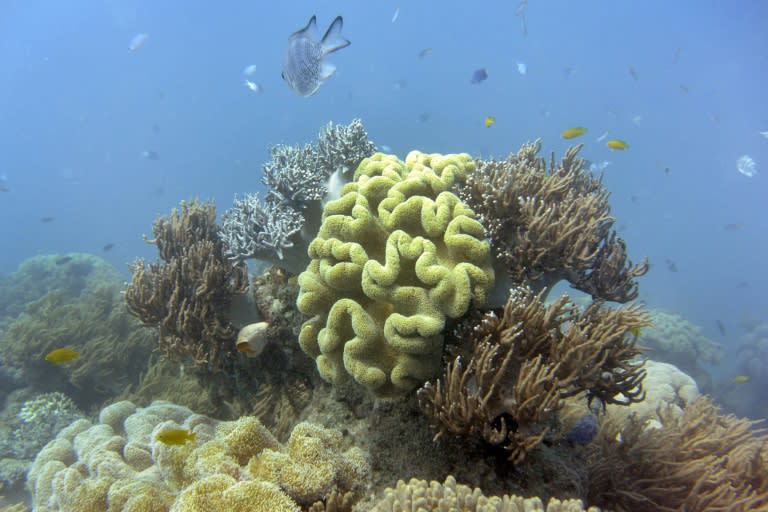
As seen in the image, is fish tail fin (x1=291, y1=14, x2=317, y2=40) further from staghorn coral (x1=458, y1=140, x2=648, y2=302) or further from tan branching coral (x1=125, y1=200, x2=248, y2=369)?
tan branching coral (x1=125, y1=200, x2=248, y2=369)

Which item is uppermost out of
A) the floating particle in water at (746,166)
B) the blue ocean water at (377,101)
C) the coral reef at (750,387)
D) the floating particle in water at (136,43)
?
the blue ocean water at (377,101)

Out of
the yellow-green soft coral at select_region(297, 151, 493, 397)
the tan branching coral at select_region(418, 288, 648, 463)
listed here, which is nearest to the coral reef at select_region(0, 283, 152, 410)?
the yellow-green soft coral at select_region(297, 151, 493, 397)

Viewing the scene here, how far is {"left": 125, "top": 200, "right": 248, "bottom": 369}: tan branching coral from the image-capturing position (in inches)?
189

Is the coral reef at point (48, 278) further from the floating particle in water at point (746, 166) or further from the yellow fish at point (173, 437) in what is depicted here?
the floating particle in water at point (746, 166)

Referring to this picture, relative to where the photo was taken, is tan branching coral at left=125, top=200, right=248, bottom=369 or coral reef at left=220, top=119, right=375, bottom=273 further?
tan branching coral at left=125, top=200, right=248, bottom=369

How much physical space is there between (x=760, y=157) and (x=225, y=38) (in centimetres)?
15988

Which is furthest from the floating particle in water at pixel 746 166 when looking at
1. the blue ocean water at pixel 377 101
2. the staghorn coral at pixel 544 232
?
the blue ocean water at pixel 377 101

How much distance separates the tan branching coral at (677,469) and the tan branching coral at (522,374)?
82cm

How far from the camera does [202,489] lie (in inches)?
99.0

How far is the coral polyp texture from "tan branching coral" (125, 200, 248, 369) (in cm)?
91

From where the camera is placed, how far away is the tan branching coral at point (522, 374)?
9.45ft

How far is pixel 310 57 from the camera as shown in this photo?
15.0 feet

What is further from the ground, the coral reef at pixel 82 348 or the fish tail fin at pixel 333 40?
the fish tail fin at pixel 333 40

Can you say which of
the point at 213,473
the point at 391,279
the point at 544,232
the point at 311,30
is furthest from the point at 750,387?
the point at 213,473
